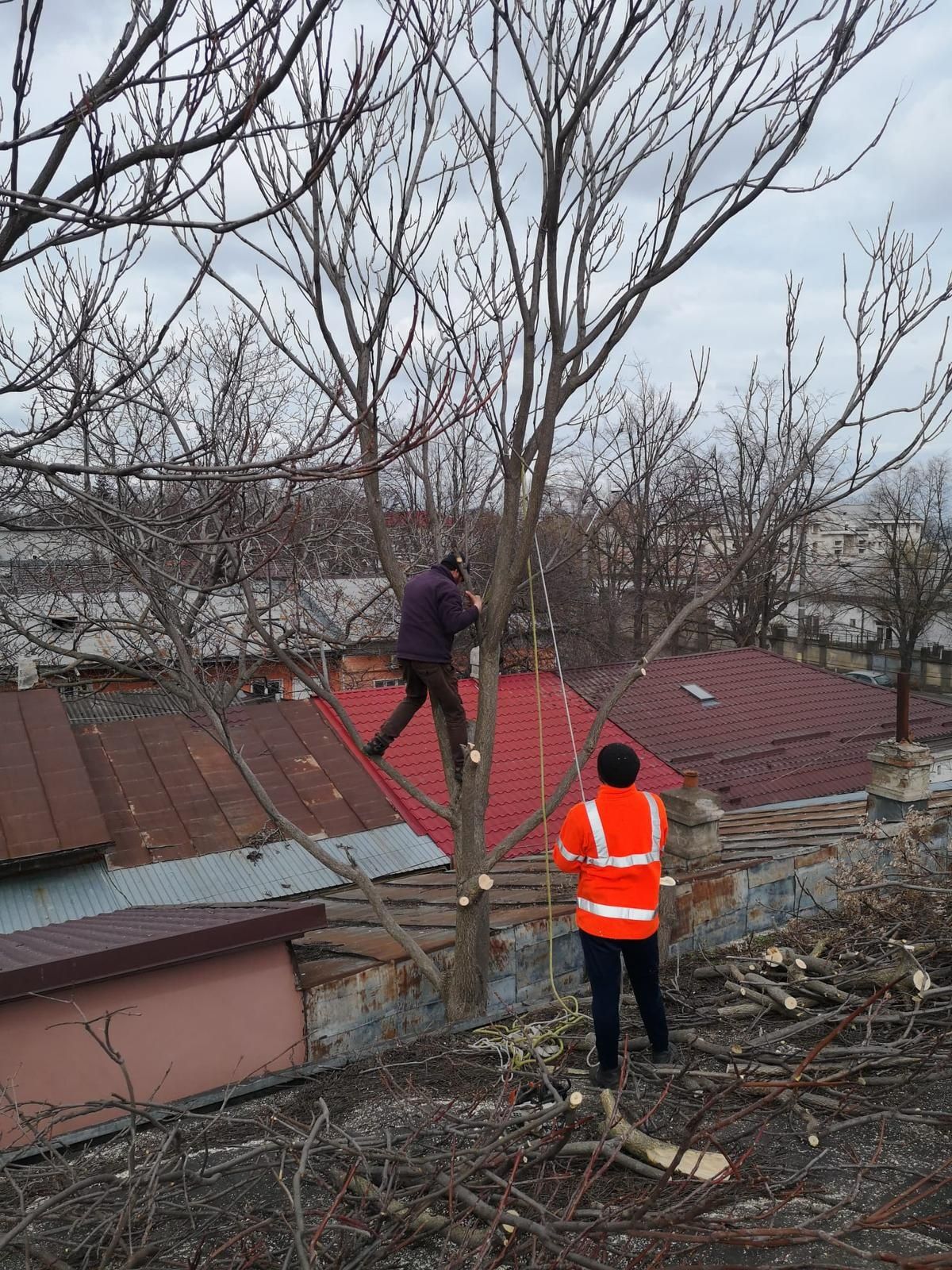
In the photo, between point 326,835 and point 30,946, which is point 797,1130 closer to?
point 30,946

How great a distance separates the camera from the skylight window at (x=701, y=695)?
52.5 ft

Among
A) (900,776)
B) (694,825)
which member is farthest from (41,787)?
(900,776)

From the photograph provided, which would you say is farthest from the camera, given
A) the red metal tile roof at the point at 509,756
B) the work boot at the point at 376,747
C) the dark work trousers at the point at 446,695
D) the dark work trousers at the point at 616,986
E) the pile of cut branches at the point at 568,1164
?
the red metal tile roof at the point at 509,756

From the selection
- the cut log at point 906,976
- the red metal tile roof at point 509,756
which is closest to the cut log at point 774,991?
the cut log at point 906,976

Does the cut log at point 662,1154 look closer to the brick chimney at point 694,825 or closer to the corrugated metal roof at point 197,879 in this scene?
Answer: the brick chimney at point 694,825

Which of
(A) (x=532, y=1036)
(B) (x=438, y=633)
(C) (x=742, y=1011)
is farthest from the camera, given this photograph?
(B) (x=438, y=633)

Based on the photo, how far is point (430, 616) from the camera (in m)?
5.45

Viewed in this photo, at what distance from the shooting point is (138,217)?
2998mm

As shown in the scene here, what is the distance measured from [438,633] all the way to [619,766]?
1744mm

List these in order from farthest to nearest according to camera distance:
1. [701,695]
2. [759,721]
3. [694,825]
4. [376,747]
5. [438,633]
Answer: [701,695] → [759,721] → [694,825] → [376,747] → [438,633]

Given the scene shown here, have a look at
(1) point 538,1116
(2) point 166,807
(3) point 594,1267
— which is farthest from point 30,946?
(2) point 166,807

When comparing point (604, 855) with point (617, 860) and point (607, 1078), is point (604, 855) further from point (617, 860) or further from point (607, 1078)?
point (607, 1078)

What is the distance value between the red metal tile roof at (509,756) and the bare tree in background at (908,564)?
2611 centimetres

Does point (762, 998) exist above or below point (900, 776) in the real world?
below
